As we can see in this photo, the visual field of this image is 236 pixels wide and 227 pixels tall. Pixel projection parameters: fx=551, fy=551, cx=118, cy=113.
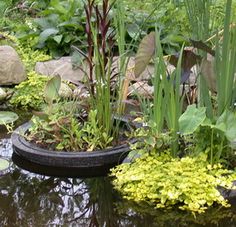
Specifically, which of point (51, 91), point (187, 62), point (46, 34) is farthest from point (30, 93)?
point (187, 62)

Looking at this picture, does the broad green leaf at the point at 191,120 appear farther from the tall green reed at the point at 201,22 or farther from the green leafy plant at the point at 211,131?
the tall green reed at the point at 201,22

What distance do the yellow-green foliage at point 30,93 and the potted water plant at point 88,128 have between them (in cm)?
124

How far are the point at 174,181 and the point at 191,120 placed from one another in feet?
1.17

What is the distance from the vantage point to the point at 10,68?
5.45 meters

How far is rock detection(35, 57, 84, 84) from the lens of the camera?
5574 mm

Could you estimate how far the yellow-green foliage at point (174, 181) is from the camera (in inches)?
121

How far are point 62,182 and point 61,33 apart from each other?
2.93m

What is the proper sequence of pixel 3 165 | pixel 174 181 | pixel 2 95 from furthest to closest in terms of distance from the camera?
pixel 2 95, pixel 3 165, pixel 174 181

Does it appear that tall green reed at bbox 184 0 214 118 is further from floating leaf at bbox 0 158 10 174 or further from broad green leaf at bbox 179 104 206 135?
floating leaf at bbox 0 158 10 174

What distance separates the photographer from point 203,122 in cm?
315

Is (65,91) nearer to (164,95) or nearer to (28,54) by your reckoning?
(28,54)

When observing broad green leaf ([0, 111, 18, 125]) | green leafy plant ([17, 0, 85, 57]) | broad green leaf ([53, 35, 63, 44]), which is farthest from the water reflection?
green leafy plant ([17, 0, 85, 57])

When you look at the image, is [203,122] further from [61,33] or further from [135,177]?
[61,33]

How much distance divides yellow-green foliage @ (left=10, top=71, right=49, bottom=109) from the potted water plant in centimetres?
124
